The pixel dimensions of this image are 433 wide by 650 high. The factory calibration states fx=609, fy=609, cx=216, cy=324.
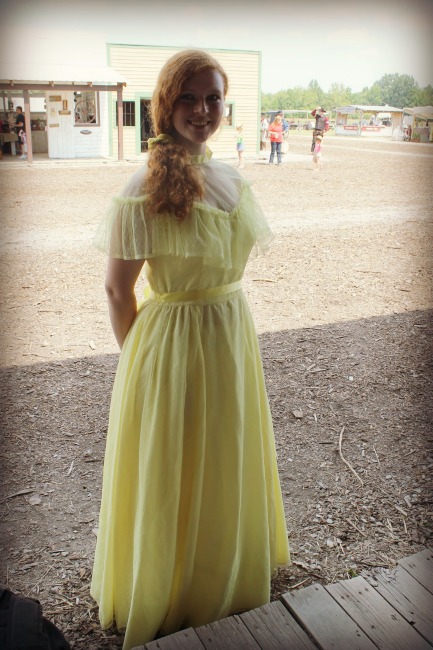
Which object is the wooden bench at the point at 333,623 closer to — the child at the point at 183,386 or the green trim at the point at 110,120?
the child at the point at 183,386

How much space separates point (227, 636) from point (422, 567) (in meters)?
0.62

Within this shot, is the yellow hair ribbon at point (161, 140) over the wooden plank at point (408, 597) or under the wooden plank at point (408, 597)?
over

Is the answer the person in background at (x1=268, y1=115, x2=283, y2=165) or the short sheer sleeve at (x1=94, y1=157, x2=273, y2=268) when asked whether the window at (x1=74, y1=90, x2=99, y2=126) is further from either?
the short sheer sleeve at (x1=94, y1=157, x2=273, y2=268)

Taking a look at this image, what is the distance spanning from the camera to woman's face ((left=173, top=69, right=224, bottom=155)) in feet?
4.51

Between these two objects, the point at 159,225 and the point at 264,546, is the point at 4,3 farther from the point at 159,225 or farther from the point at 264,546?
the point at 264,546

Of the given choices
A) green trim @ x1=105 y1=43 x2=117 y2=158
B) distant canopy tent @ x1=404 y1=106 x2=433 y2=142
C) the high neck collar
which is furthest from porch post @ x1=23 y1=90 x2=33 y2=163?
the high neck collar

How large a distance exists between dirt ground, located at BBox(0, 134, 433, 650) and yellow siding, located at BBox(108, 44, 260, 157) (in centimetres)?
A: 999

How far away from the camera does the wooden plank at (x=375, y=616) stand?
54.9 inches

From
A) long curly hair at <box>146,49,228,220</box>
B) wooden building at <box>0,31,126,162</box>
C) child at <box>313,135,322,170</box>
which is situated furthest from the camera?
wooden building at <box>0,31,126,162</box>

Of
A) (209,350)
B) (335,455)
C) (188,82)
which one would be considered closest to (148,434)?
(209,350)

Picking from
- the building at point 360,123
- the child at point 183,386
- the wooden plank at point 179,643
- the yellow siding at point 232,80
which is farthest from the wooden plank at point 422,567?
the building at point 360,123

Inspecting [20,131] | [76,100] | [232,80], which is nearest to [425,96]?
[232,80]

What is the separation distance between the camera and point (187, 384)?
1516 mm

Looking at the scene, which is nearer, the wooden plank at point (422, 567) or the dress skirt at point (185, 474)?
the dress skirt at point (185, 474)
